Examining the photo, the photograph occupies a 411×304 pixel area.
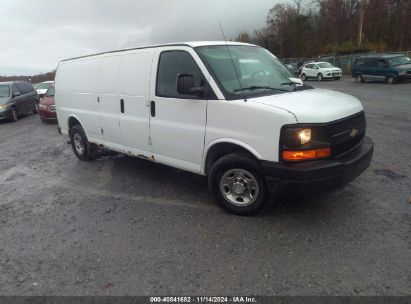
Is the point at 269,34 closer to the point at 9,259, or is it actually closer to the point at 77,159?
the point at 77,159

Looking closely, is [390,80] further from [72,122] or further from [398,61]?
[72,122]

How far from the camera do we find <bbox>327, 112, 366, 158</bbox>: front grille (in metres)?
3.80

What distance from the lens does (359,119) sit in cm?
435

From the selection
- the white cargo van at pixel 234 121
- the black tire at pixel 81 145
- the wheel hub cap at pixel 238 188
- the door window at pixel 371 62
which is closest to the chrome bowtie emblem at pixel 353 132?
the white cargo van at pixel 234 121

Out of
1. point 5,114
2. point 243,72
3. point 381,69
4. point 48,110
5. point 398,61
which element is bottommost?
point 5,114

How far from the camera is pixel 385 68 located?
76.0 feet

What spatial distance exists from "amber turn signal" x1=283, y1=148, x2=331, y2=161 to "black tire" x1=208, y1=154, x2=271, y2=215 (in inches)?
15.1

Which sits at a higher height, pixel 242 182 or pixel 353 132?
pixel 353 132

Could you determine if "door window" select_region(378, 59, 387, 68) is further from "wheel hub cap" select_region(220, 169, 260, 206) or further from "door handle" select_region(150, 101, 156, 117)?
"wheel hub cap" select_region(220, 169, 260, 206)

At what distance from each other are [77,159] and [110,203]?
3.26 metres

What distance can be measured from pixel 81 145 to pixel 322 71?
27171 millimetres

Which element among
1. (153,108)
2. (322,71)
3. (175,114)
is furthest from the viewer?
(322,71)

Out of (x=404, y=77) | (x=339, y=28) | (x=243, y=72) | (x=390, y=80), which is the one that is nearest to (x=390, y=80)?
(x=390, y=80)

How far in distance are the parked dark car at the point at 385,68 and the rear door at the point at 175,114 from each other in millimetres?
21664
